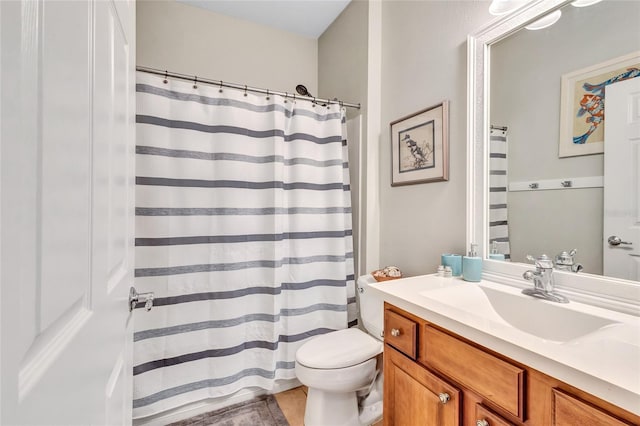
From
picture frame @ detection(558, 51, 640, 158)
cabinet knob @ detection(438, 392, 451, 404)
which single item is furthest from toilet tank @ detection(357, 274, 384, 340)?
picture frame @ detection(558, 51, 640, 158)

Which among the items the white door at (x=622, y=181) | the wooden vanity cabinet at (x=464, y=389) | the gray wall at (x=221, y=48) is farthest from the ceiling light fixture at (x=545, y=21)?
the gray wall at (x=221, y=48)

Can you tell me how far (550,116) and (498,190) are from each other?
32 cm

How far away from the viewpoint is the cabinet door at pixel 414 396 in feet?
2.55

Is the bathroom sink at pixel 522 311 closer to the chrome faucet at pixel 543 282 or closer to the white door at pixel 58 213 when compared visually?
the chrome faucet at pixel 543 282

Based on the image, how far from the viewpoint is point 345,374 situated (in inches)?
52.1

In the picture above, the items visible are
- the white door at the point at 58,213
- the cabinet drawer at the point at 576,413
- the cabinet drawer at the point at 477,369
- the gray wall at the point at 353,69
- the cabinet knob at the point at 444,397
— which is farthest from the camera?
the gray wall at the point at 353,69

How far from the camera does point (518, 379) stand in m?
0.62

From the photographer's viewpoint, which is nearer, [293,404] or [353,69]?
[293,404]

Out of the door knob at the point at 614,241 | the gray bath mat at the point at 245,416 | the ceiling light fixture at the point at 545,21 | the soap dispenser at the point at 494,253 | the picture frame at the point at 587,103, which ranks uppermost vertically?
the ceiling light fixture at the point at 545,21

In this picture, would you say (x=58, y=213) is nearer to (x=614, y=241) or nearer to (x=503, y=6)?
(x=614, y=241)

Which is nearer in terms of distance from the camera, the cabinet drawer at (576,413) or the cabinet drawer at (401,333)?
the cabinet drawer at (576,413)

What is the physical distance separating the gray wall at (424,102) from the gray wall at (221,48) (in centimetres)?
88

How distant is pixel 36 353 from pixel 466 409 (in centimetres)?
90

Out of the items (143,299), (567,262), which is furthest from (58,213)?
(567,262)
